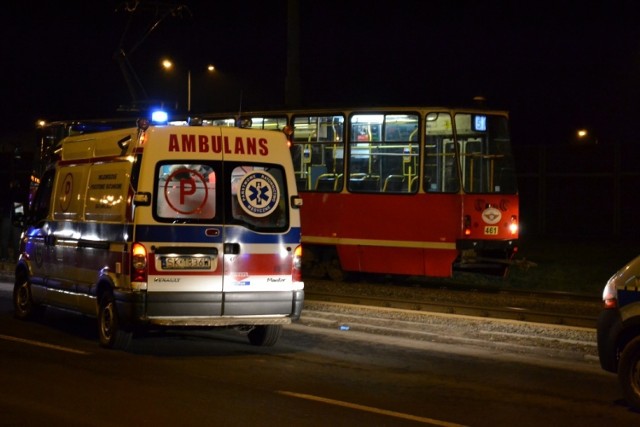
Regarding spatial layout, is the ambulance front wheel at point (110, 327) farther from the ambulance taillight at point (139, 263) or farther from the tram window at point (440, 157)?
the tram window at point (440, 157)

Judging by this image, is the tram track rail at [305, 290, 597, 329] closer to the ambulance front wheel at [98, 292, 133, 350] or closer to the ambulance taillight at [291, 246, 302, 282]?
the ambulance taillight at [291, 246, 302, 282]

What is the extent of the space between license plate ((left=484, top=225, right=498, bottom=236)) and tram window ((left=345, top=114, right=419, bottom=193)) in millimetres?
1479

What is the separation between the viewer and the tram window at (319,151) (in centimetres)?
1995

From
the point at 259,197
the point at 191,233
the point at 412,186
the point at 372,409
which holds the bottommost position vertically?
the point at 372,409

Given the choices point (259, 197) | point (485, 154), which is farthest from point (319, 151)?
point (259, 197)

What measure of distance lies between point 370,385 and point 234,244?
2450 mm

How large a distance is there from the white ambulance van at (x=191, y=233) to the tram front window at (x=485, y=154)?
24.4 feet

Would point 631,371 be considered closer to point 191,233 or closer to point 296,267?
point 296,267

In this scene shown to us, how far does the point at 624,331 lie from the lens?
907cm

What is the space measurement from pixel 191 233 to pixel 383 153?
28.0 feet

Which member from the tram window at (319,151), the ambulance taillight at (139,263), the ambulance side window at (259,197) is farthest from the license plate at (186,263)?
the tram window at (319,151)

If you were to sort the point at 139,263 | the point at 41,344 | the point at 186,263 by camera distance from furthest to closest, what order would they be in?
the point at 41,344
the point at 186,263
the point at 139,263

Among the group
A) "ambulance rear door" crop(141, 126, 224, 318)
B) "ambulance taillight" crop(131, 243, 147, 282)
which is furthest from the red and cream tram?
"ambulance taillight" crop(131, 243, 147, 282)

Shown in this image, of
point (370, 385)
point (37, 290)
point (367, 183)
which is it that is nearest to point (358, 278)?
point (367, 183)
